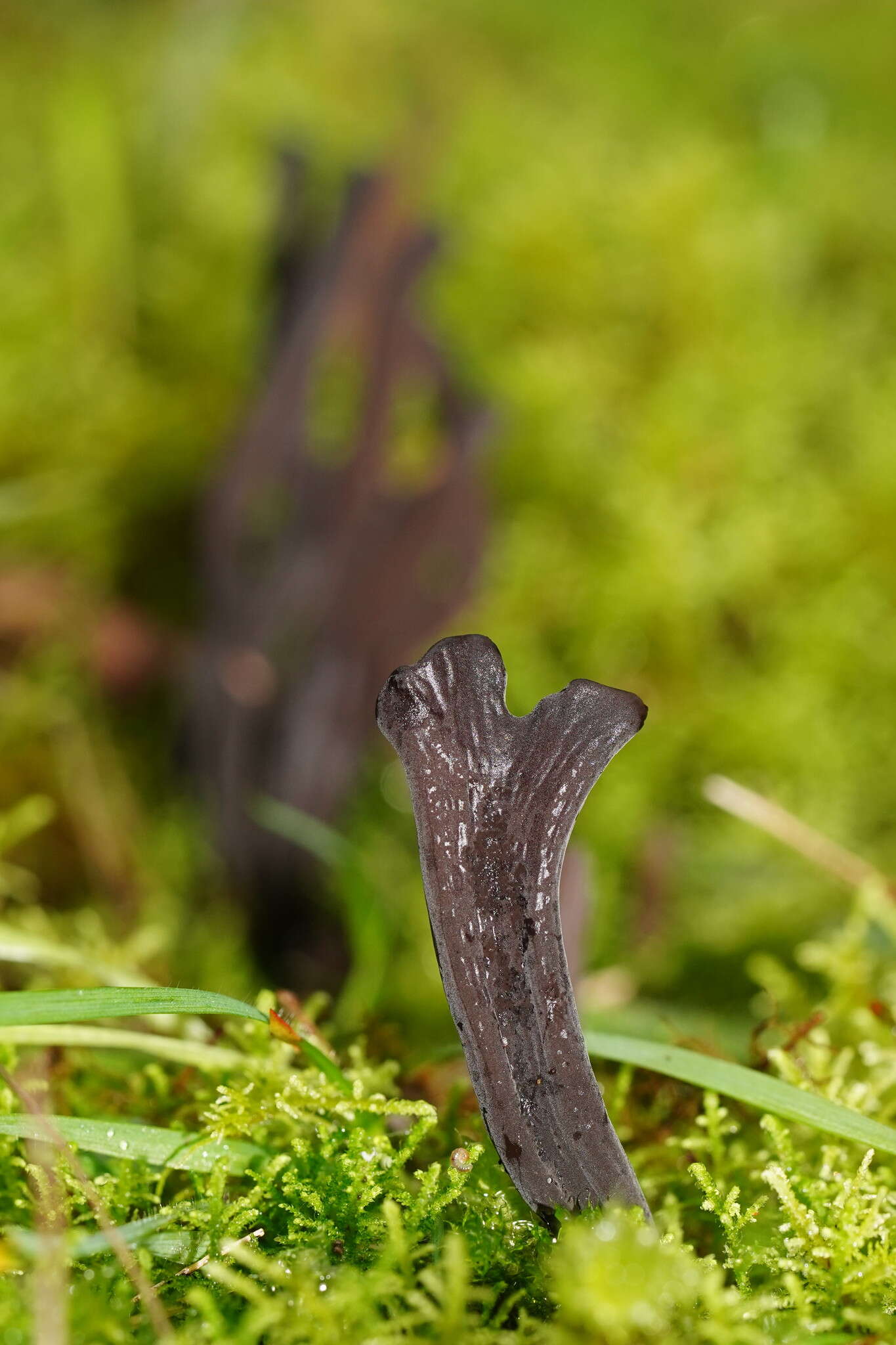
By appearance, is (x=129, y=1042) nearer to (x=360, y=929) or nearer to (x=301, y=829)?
(x=360, y=929)

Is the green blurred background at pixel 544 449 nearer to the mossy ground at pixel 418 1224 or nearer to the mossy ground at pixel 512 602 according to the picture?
the mossy ground at pixel 512 602

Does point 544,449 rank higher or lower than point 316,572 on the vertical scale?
higher

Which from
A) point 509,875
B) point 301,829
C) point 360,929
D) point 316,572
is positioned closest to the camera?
point 509,875

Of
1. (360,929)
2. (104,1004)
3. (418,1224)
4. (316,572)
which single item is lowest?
(418,1224)

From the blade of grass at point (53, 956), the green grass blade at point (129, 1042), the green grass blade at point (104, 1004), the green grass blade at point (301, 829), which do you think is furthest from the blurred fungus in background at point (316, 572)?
the green grass blade at point (104, 1004)

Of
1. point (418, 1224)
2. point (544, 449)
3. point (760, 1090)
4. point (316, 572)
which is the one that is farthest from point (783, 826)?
point (544, 449)

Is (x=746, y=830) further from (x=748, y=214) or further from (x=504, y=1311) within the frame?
(x=748, y=214)
